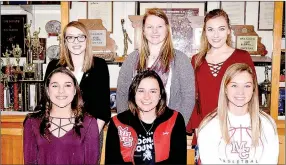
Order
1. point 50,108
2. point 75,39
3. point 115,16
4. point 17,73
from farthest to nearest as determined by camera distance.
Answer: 1. point 115,16
2. point 17,73
3. point 75,39
4. point 50,108

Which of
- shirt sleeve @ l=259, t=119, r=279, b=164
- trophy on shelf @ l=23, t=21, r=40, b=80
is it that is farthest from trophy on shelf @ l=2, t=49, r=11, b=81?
shirt sleeve @ l=259, t=119, r=279, b=164

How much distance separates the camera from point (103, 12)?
3.72 metres

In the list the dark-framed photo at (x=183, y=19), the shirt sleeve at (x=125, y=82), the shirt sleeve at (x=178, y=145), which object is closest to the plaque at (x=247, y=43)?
the dark-framed photo at (x=183, y=19)

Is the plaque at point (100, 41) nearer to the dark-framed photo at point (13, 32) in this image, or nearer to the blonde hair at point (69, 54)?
the dark-framed photo at point (13, 32)

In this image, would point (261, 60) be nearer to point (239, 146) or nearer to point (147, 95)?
point (239, 146)

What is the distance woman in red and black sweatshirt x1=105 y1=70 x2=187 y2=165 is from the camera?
6.36 ft

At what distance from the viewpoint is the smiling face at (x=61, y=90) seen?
1.94 meters

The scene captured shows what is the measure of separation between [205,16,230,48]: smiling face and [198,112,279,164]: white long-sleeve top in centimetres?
45

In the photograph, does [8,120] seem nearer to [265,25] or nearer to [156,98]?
[156,98]

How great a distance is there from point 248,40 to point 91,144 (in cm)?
212

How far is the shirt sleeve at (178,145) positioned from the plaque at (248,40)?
168cm

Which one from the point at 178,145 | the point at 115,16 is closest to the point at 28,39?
the point at 115,16

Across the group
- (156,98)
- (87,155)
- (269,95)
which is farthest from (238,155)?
(269,95)

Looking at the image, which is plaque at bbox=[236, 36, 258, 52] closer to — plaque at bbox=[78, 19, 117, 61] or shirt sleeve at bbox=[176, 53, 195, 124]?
plaque at bbox=[78, 19, 117, 61]
